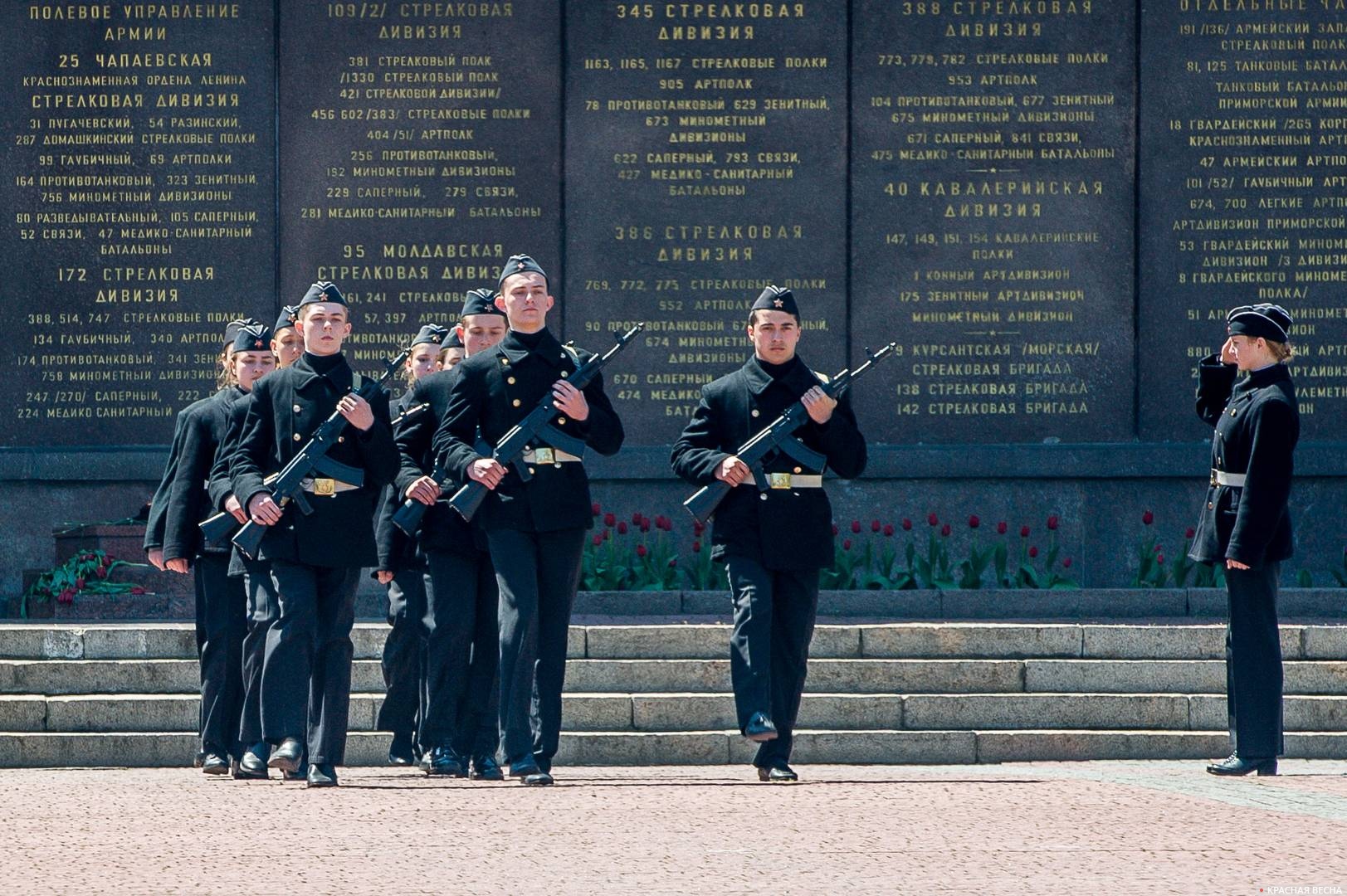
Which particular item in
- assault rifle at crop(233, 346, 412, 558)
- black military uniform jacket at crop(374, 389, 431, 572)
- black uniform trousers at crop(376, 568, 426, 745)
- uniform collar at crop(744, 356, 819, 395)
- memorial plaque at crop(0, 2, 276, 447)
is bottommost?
black uniform trousers at crop(376, 568, 426, 745)

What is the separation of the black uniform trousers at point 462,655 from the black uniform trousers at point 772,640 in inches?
46.9

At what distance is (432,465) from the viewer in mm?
10516

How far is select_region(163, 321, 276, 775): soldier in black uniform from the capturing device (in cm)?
1031

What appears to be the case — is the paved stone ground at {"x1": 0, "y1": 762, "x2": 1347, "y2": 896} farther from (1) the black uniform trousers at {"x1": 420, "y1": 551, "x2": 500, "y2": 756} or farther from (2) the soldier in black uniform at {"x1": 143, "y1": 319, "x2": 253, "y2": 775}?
(2) the soldier in black uniform at {"x1": 143, "y1": 319, "x2": 253, "y2": 775}

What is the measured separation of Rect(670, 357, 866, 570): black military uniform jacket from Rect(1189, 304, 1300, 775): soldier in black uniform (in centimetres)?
169

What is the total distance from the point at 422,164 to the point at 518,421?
682 centimetres

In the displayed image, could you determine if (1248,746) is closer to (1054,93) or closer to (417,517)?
(417,517)

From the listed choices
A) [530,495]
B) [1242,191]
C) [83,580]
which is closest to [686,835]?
[530,495]

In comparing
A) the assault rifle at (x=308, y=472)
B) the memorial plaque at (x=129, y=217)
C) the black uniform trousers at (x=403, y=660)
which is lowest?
the black uniform trousers at (x=403, y=660)

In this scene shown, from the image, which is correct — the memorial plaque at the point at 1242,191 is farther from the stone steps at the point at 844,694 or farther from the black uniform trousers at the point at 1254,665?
the black uniform trousers at the point at 1254,665

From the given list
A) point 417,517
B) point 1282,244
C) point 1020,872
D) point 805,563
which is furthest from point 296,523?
point 1282,244

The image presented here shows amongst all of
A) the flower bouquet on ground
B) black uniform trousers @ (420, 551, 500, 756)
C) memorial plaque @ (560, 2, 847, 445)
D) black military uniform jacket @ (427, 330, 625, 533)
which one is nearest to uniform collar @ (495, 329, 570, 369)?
black military uniform jacket @ (427, 330, 625, 533)

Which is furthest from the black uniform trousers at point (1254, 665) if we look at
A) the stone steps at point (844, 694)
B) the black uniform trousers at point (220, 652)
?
the black uniform trousers at point (220, 652)

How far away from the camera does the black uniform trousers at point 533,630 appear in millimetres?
9375
